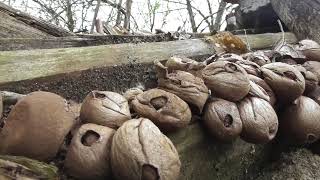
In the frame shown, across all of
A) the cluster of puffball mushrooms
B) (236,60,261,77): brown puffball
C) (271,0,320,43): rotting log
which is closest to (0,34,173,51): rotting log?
the cluster of puffball mushrooms

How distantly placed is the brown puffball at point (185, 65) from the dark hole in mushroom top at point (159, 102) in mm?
294

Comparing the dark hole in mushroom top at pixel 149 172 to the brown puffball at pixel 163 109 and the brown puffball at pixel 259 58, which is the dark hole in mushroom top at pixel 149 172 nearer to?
the brown puffball at pixel 163 109

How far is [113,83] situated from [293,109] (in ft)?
2.66

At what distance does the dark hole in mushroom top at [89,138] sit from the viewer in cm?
130

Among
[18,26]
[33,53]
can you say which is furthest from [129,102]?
[18,26]

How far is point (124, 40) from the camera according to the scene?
232cm

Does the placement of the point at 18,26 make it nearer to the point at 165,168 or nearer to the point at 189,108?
the point at 189,108

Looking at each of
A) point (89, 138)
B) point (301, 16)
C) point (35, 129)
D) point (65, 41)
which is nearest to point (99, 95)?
point (89, 138)

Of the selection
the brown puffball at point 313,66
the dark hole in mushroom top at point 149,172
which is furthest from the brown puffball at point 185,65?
the brown puffball at point 313,66

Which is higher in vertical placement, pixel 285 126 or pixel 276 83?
pixel 276 83

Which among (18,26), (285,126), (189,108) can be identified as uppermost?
(18,26)

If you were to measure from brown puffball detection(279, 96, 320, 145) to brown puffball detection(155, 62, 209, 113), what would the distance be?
53cm

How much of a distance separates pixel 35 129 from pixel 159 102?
45cm

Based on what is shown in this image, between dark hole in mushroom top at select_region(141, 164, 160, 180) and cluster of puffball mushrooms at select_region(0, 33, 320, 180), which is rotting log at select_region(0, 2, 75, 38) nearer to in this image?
cluster of puffball mushrooms at select_region(0, 33, 320, 180)
